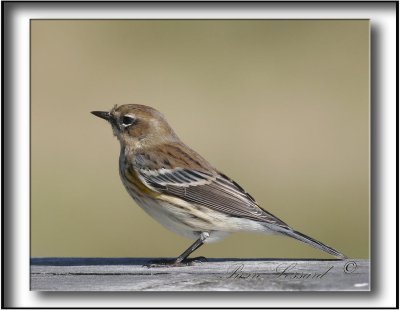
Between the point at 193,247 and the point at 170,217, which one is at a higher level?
the point at 170,217

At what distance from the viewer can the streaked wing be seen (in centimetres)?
958

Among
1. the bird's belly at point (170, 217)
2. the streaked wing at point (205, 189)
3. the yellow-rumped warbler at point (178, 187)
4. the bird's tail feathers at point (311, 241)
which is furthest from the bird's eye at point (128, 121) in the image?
the bird's tail feathers at point (311, 241)

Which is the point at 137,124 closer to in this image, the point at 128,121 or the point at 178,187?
the point at 128,121

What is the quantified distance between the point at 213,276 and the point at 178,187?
1256 mm

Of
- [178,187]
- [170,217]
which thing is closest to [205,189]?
[178,187]

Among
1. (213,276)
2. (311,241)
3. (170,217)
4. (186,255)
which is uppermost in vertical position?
(170,217)

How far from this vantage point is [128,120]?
33.7 feet

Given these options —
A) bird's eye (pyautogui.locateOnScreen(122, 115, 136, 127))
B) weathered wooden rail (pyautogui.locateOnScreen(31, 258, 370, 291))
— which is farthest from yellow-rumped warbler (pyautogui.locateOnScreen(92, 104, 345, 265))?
weathered wooden rail (pyautogui.locateOnScreen(31, 258, 370, 291))

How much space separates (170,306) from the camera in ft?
28.6

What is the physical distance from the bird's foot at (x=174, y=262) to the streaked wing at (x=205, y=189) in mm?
500

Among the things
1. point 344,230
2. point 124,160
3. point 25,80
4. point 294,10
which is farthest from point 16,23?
point 344,230

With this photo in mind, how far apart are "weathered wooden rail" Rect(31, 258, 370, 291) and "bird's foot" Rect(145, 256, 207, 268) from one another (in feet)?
0.23
